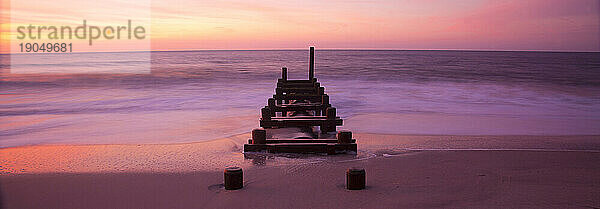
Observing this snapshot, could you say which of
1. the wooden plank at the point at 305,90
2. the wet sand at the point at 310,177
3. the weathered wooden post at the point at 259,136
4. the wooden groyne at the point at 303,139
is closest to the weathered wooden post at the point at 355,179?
the wet sand at the point at 310,177

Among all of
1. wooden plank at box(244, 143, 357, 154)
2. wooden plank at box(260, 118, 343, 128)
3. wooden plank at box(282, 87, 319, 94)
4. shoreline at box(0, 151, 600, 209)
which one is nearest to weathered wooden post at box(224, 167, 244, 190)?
shoreline at box(0, 151, 600, 209)

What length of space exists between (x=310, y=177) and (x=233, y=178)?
103 centimetres

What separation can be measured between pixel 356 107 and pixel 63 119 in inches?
371

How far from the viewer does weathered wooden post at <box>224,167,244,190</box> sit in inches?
188

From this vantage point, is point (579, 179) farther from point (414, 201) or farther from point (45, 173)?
point (45, 173)

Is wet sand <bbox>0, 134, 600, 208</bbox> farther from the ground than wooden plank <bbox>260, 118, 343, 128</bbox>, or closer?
closer

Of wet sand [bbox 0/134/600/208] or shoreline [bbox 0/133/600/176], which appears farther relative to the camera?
shoreline [bbox 0/133/600/176]

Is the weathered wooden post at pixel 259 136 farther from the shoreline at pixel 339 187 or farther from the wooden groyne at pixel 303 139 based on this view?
the shoreline at pixel 339 187

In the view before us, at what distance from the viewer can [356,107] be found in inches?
659

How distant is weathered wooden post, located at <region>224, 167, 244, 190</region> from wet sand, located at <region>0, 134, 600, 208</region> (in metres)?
A: 0.09

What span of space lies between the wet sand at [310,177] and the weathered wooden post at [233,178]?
9 cm

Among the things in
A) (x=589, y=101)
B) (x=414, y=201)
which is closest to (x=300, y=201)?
Result: (x=414, y=201)

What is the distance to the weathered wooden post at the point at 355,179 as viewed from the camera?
474 centimetres

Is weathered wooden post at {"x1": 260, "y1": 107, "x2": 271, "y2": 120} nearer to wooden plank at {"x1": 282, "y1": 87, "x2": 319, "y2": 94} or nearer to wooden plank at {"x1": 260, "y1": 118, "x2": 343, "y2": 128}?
wooden plank at {"x1": 260, "y1": 118, "x2": 343, "y2": 128}
